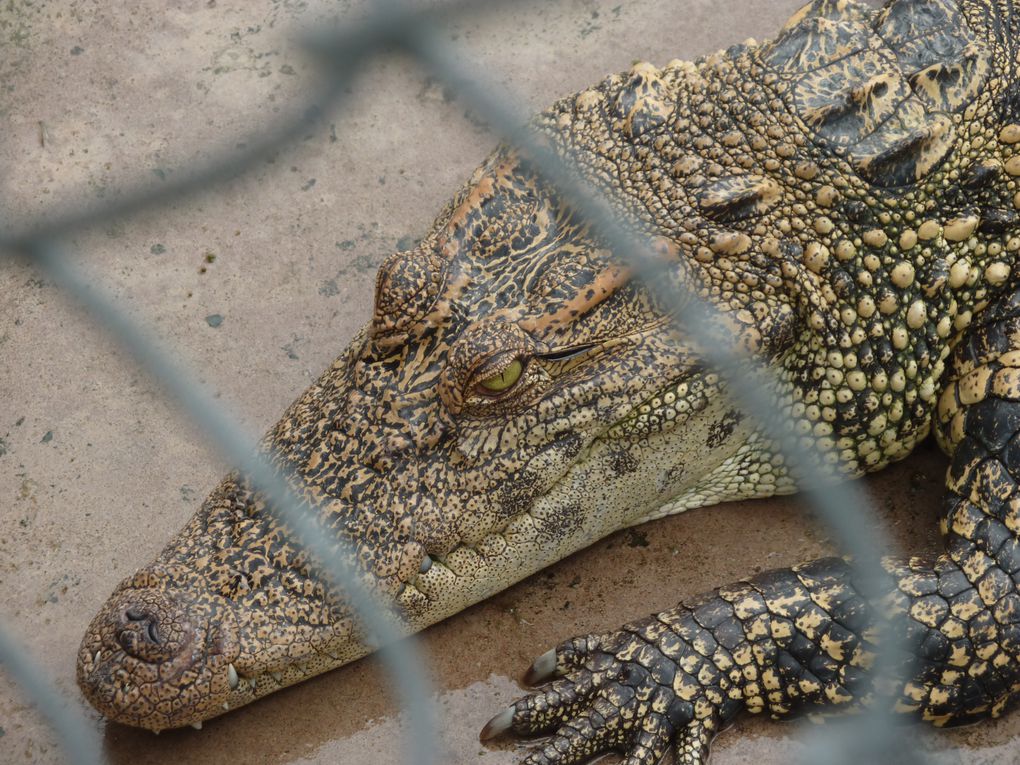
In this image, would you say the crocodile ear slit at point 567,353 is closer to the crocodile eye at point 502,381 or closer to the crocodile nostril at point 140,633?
the crocodile eye at point 502,381

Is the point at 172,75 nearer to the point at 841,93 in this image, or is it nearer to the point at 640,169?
the point at 640,169

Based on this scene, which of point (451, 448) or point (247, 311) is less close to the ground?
point (247, 311)

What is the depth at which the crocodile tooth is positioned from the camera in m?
3.64

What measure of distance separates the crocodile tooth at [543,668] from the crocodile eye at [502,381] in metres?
0.80

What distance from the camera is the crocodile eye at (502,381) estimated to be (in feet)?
11.3

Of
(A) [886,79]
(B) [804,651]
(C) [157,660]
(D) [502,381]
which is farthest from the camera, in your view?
(A) [886,79]

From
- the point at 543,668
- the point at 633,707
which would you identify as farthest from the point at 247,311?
the point at 633,707

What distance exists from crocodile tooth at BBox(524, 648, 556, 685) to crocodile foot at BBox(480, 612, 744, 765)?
43 mm

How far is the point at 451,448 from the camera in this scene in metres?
3.52

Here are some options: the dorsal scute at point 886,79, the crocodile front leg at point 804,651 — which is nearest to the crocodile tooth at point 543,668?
the crocodile front leg at point 804,651

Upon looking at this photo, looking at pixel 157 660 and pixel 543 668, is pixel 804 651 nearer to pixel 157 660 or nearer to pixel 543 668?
pixel 543 668

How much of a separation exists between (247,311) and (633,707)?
2060 mm

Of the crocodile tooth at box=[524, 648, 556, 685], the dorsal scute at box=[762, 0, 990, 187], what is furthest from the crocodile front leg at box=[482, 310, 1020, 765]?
the dorsal scute at box=[762, 0, 990, 187]

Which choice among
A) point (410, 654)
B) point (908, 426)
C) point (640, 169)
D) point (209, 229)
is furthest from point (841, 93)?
point (209, 229)
